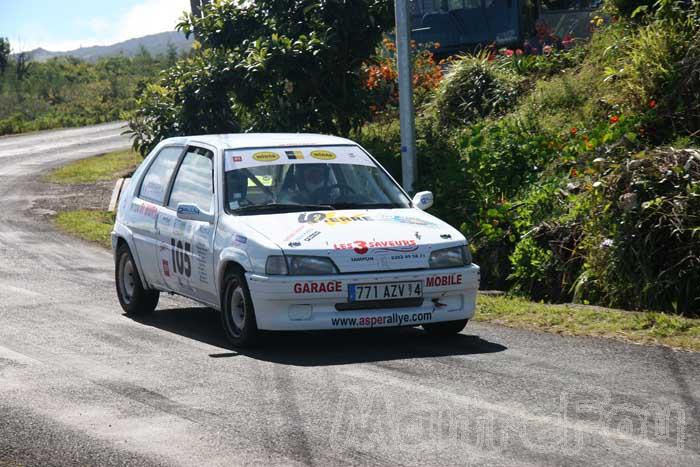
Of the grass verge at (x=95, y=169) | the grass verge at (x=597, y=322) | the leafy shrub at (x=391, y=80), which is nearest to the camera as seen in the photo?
the grass verge at (x=597, y=322)

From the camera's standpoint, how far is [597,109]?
15.4 metres

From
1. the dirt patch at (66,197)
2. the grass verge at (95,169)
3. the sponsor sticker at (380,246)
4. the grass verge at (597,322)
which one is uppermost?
the sponsor sticker at (380,246)

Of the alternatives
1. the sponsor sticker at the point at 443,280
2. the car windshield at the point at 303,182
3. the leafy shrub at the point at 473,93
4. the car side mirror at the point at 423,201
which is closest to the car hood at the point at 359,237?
the sponsor sticker at the point at 443,280

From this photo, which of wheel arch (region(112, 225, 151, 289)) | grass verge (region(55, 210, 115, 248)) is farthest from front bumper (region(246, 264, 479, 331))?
grass verge (region(55, 210, 115, 248))

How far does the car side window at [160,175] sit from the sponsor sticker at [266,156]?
1.05 m

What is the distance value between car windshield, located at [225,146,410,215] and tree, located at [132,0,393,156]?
26.1ft

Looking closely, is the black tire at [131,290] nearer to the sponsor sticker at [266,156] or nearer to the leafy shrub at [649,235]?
the sponsor sticker at [266,156]

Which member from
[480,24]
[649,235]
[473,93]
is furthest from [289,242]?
[480,24]

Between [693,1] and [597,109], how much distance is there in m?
1.73

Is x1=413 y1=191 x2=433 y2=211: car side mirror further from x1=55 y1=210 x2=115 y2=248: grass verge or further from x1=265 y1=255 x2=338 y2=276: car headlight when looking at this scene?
x1=55 y1=210 x2=115 y2=248: grass verge

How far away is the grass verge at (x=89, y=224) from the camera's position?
18547mm

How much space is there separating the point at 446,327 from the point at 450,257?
68 cm

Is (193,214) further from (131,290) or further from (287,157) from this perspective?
(131,290)

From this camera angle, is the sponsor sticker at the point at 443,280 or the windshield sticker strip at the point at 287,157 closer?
the sponsor sticker at the point at 443,280
